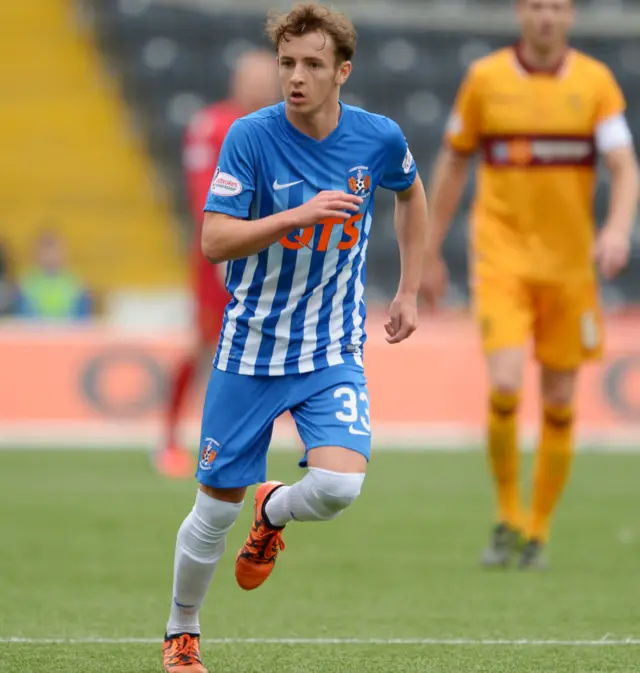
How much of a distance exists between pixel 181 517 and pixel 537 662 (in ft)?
12.6

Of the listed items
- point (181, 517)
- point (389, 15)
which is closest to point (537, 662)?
point (181, 517)

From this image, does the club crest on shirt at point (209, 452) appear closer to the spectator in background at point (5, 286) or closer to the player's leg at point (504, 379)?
the player's leg at point (504, 379)

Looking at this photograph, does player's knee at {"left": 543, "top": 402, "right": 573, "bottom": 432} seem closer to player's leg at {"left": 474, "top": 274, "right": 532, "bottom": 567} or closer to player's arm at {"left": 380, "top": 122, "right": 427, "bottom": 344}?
player's leg at {"left": 474, "top": 274, "right": 532, "bottom": 567}

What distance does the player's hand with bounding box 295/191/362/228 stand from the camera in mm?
3963

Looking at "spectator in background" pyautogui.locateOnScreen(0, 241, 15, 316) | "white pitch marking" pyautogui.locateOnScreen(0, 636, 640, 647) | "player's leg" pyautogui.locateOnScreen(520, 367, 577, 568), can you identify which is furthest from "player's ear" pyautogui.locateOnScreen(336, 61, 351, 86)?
"spectator in background" pyautogui.locateOnScreen(0, 241, 15, 316)

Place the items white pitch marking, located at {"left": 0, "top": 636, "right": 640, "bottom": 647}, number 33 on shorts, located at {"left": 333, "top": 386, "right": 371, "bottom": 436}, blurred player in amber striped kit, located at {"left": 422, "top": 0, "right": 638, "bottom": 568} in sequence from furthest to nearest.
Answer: blurred player in amber striped kit, located at {"left": 422, "top": 0, "right": 638, "bottom": 568}
white pitch marking, located at {"left": 0, "top": 636, "right": 640, "bottom": 647}
number 33 on shorts, located at {"left": 333, "top": 386, "right": 371, "bottom": 436}

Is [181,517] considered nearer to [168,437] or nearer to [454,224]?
[168,437]

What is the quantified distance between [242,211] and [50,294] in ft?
34.2

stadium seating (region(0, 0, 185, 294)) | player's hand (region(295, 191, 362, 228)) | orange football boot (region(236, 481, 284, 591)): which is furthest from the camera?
stadium seating (region(0, 0, 185, 294))

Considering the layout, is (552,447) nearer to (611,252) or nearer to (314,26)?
(611,252)

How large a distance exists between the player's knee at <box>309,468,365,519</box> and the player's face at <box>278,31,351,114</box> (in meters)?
1.01

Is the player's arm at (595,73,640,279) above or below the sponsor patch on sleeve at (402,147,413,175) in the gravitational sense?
below

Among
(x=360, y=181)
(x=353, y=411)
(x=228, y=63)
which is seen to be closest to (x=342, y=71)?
(x=360, y=181)

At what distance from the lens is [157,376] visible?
12.8 meters
